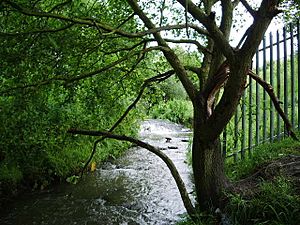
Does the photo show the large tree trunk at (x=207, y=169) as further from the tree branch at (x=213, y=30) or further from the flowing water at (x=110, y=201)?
the flowing water at (x=110, y=201)

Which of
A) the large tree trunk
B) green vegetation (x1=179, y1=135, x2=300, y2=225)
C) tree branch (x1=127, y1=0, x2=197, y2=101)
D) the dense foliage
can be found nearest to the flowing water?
the large tree trunk

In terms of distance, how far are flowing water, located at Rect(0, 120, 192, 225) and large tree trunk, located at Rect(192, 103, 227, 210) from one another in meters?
1.50

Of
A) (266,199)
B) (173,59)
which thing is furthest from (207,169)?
(173,59)

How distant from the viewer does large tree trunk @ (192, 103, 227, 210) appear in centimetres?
422

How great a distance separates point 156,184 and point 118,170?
1.67m

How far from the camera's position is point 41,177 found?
298 inches

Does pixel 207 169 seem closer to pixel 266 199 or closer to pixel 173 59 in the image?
pixel 266 199

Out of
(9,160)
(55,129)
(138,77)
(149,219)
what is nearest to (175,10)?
(138,77)

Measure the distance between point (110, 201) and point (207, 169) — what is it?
3146 mm

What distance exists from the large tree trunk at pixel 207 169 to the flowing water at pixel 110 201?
1502 mm

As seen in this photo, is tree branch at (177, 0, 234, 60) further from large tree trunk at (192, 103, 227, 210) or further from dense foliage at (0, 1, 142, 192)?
dense foliage at (0, 1, 142, 192)

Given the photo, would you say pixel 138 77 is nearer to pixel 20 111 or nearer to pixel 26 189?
pixel 20 111

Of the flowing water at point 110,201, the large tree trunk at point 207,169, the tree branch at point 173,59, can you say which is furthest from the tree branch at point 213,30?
the flowing water at point 110,201

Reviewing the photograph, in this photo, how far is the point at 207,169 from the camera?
425 cm
